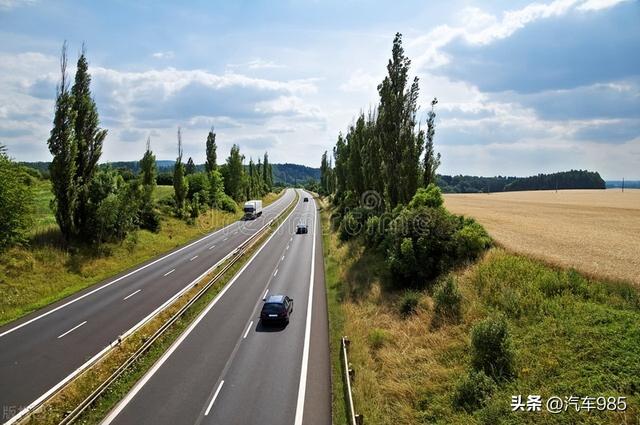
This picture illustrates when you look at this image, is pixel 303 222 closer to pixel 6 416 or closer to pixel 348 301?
pixel 348 301

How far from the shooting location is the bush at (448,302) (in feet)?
63.0

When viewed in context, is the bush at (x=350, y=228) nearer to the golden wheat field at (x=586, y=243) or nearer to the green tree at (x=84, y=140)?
the golden wheat field at (x=586, y=243)

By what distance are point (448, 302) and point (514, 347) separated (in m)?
5.09

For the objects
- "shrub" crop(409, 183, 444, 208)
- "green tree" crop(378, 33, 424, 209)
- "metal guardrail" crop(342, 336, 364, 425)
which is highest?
"green tree" crop(378, 33, 424, 209)

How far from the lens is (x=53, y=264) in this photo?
29.4 meters

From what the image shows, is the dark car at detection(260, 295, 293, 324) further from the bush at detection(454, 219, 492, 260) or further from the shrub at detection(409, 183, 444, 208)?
the shrub at detection(409, 183, 444, 208)

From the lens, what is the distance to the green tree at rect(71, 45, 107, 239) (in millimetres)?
34969

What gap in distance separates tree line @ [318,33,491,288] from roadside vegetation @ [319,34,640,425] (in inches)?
5.3

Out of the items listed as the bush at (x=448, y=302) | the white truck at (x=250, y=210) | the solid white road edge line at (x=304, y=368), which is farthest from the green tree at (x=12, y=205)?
the white truck at (x=250, y=210)

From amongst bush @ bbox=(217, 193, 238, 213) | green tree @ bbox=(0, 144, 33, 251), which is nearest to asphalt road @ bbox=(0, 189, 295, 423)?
green tree @ bbox=(0, 144, 33, 251)

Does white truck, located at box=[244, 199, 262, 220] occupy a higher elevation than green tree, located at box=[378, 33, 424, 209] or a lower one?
lower

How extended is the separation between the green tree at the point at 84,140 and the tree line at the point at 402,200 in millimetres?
26545

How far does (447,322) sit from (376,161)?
2688 centimetres

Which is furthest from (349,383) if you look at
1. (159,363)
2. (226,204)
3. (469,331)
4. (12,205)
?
(226,204)
